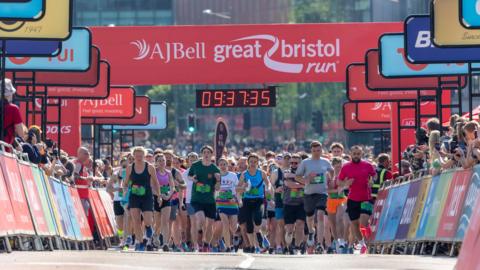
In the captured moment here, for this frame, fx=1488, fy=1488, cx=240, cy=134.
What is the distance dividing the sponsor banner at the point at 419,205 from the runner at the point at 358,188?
4109mm

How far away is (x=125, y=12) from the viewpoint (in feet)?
414

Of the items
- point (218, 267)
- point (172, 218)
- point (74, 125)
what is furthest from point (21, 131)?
point (74, 125)

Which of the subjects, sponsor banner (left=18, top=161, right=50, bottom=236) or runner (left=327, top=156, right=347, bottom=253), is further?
runner (left=327, top=156, right=347, bottom=253)

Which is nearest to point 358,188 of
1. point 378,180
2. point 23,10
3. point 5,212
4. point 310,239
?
point 310,239

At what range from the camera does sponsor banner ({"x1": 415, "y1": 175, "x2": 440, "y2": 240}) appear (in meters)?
17.6

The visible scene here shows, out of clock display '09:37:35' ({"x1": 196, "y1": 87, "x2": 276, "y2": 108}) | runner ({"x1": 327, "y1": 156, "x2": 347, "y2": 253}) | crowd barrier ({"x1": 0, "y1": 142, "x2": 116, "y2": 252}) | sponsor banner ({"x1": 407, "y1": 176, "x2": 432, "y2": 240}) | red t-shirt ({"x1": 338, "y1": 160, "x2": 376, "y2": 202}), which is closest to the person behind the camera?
crowd barrier ({"x1": 0, "y1": 142, "x2": 116, "y2": 252})

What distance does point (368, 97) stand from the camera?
1217 inches

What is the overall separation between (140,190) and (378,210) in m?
3.91

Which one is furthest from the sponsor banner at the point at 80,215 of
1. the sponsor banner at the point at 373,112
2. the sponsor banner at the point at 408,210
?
the sponsor banner at the point at 373,112

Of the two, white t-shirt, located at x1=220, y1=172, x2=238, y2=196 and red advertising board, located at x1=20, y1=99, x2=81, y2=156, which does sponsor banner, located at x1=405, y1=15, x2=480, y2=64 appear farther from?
red advertising board, located at x1=20, y1=99, x2=81, y2=156

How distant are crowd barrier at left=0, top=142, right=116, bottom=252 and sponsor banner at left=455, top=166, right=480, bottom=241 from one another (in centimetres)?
448

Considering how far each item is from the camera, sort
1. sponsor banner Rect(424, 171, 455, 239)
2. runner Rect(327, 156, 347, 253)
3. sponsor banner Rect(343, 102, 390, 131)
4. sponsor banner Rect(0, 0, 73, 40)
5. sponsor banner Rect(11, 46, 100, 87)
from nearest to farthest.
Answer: sponsor banner Rect(424, 171, 455, 239)
sponsor banner Rect(0, 0, 73, 40)
runner Rect(327, 156, 347, 253)
sponsor banner Rect(11, 46, 100, 87)
sponsor banner Rect(343, 102, 390, 131)

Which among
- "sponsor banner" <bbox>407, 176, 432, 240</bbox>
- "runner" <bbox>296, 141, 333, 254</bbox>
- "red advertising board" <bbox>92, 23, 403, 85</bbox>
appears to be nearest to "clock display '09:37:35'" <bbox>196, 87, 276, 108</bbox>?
"red advertising board" <bbox>92, 23, 403, 85</bbox>

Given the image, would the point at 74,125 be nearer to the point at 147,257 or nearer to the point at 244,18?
the point at 147,257
